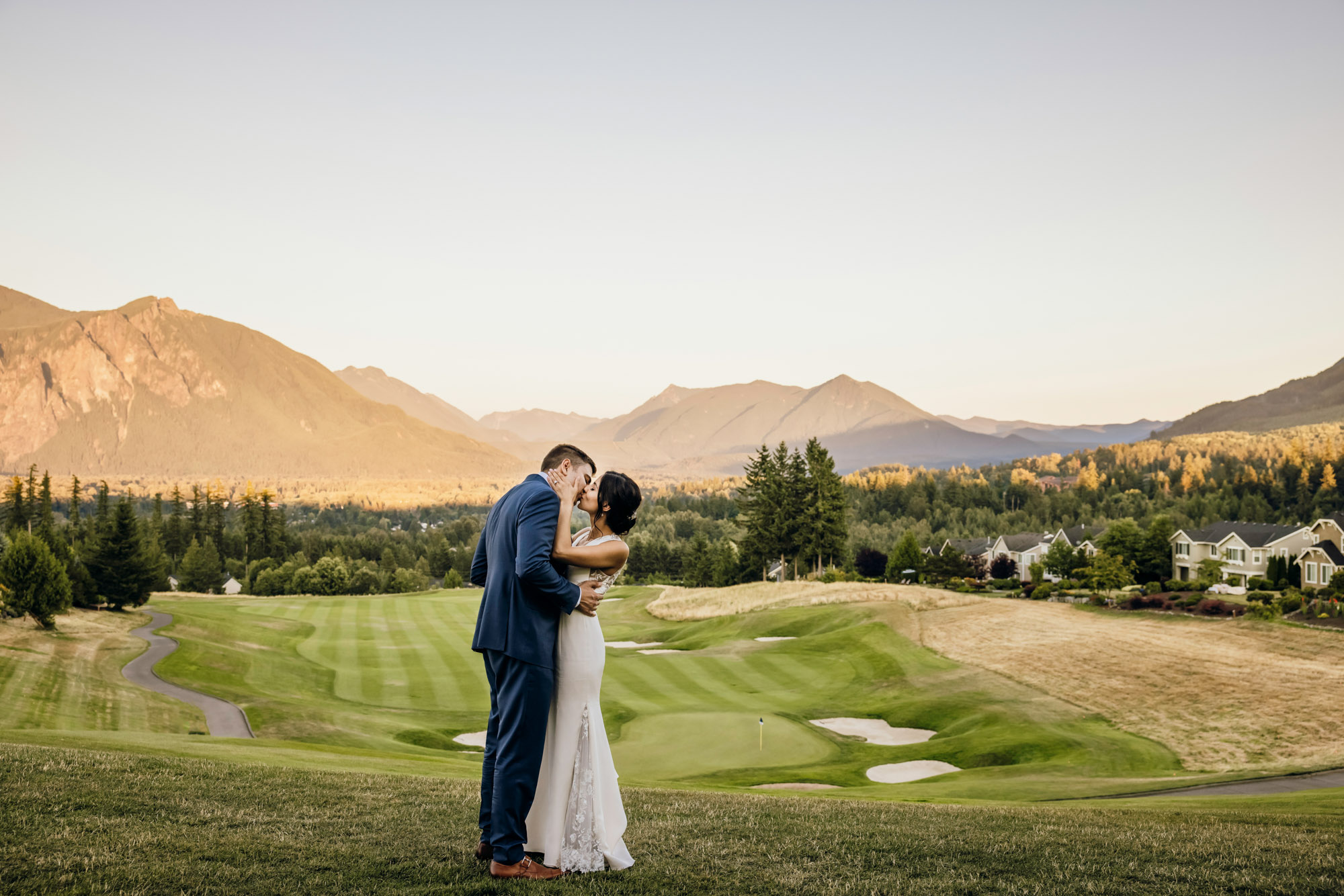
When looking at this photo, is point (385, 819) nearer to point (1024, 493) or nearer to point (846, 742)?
point (846, 742)

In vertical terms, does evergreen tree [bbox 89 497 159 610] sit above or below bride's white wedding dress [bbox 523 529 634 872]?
below

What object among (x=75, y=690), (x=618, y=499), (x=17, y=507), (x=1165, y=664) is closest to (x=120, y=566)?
(x=75, y=690)

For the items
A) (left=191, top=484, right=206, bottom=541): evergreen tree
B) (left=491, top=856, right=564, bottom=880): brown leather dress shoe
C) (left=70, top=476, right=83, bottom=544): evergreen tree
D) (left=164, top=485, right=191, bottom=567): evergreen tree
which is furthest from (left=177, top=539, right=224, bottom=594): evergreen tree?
(left=491, top=856, right=564, bottom=880): brown leather dress shoe

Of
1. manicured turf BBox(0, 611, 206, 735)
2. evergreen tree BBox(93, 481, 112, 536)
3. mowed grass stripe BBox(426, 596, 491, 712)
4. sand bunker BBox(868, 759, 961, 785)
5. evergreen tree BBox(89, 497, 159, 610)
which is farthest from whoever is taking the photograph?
evergreen tree BBox(93, 481, 112, 536)

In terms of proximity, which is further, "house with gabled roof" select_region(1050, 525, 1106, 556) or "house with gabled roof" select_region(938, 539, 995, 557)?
"house with gabled roof" select_region(938, 539, 995, 557)

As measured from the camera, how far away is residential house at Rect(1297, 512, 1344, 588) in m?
58.8

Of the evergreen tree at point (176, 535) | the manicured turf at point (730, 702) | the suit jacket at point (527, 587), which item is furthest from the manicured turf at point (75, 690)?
the evergreen tree at point (176, 535)

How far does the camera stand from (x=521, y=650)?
5.96 m

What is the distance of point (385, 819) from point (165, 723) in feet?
71.7

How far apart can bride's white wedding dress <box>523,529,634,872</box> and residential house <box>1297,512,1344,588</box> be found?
66.4 meters

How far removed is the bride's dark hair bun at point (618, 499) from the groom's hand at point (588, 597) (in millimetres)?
453

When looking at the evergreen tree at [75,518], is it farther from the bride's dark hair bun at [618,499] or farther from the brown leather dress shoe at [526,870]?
the bride's dark hair bun at [618,499]

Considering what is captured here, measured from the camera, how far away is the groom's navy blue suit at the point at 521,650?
231 inches

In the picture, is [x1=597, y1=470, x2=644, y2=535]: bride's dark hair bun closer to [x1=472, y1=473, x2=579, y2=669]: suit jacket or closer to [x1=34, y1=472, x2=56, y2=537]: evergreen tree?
A: [x1=472, y1=473, x2=579, y2=669]: suit jacket
